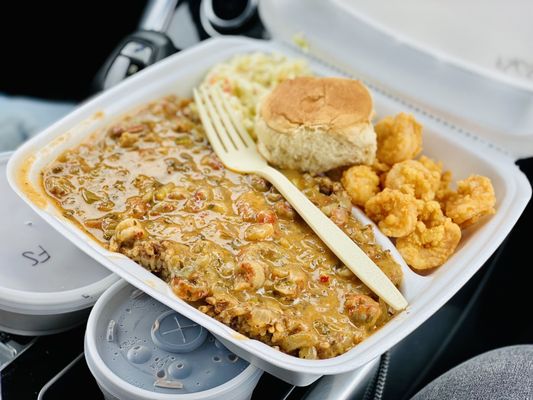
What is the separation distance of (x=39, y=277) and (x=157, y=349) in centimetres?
38

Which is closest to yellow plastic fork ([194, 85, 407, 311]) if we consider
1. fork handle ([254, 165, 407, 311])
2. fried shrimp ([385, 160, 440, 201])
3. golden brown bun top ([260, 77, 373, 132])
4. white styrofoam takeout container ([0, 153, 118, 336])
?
fork handle ([254, 165, 407, 311])

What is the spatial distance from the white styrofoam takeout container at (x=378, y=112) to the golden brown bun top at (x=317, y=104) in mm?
272

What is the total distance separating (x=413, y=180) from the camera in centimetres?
164

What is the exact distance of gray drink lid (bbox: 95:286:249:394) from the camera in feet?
4.17

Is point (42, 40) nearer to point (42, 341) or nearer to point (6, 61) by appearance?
point (6, 61)

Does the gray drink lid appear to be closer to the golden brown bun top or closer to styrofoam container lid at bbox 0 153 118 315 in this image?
styrofoam container lid at bbox 0 153 118 315

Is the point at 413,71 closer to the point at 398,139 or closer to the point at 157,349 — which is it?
the point at 398,139

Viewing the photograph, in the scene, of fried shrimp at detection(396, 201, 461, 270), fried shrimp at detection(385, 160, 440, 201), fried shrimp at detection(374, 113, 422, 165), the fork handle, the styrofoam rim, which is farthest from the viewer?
fried shrimp at detection(374, 113, 422, 165)

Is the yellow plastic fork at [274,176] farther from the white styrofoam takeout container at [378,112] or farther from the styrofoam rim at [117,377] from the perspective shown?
the styrofoam rim at [117,377]

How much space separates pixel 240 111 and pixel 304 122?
329 millimetres

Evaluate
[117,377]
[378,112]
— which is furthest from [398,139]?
[117,377]

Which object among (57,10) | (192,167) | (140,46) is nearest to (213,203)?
(192,167)

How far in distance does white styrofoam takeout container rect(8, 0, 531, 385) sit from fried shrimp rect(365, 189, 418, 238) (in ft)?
0.14

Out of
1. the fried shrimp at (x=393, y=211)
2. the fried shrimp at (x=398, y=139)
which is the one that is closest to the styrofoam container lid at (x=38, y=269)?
the fried shrimp at (x=393, y=211)
